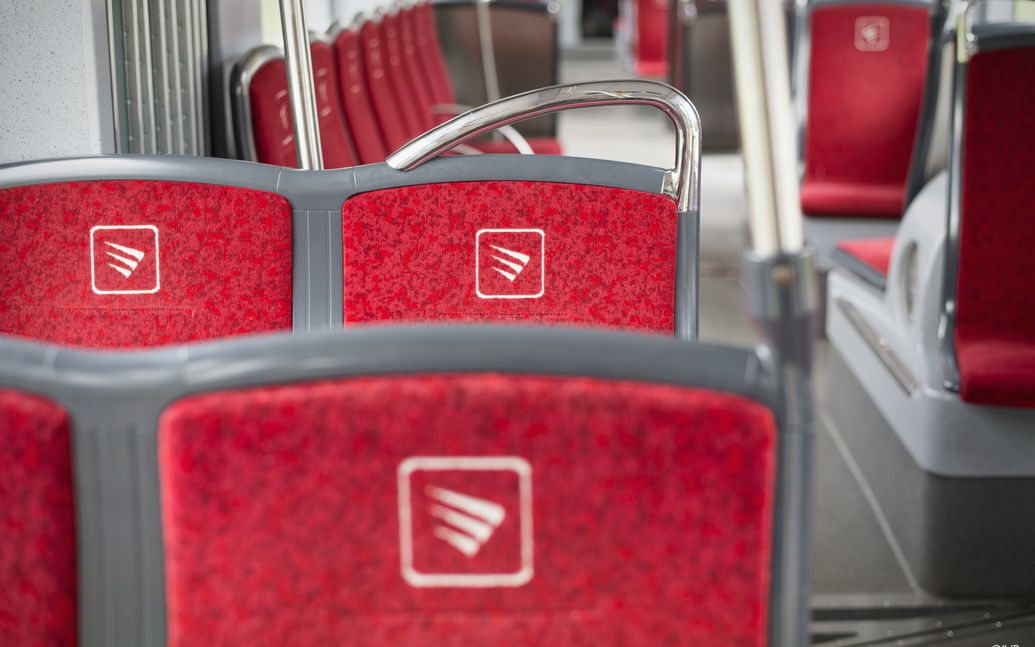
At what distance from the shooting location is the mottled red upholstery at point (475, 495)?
0.64m

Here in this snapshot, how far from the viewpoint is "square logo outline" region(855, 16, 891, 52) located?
3789 mm

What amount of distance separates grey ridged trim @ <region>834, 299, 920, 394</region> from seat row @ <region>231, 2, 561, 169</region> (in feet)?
2.89

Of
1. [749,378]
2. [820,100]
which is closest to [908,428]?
[749,378]

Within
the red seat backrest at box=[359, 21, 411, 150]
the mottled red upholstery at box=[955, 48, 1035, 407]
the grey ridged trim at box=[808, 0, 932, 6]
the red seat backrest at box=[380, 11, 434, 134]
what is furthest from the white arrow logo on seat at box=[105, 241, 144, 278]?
the grey ridged trim at box=[808, 0, 932, 6]

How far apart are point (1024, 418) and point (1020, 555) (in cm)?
25

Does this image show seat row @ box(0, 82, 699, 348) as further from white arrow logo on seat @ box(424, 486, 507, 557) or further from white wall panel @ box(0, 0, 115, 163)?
white arrow logo on seat @ box(424, 486, 507, 557)

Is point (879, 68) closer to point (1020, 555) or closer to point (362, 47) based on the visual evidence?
point (362, 47)

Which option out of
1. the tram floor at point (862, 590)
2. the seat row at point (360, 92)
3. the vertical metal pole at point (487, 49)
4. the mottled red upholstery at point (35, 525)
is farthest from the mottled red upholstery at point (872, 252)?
the vertical metal pole at point (487, 49)

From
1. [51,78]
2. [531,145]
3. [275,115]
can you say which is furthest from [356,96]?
[51,78]

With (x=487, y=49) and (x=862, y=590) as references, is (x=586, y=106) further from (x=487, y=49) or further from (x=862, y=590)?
(x=487, y=49)

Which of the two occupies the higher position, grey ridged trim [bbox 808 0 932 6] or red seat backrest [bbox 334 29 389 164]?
grey ridged trim [bbox 808 0 932 6]

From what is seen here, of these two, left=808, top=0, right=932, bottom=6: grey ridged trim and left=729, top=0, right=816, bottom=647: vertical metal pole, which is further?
left=808, top=0, right=932, bottom=6: grey ridged trim

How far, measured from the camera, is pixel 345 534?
0.66 metres

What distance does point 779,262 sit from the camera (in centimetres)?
66
